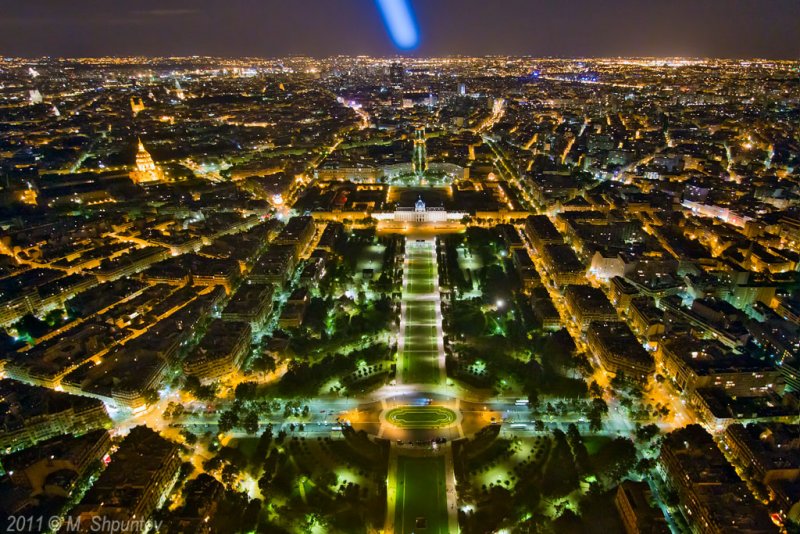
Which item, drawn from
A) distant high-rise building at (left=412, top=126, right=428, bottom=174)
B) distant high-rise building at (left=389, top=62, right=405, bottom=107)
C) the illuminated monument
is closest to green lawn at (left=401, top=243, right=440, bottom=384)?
distant high-rise building at (left=412, top=126, right=428, bottom=174)

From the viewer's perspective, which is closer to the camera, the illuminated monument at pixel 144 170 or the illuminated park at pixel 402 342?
the illuminated park at pixel 402 342

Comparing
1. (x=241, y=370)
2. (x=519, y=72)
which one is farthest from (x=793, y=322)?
(x=519, y=72)

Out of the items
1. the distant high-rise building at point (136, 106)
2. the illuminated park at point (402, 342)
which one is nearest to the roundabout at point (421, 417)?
the illuminated park at point (402, 342)

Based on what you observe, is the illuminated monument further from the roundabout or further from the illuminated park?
the roundabout

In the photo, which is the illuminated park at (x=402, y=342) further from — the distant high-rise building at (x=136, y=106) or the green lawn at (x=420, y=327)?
the distant high-rise building at (x=136, y=106)

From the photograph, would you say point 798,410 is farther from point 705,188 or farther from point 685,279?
point 705,188
